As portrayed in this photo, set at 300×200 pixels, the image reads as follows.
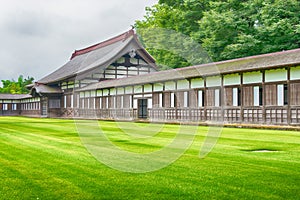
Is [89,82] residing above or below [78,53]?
below

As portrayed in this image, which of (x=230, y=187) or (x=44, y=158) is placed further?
(x=44, y=158)

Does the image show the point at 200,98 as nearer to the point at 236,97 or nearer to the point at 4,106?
the point at 236,97

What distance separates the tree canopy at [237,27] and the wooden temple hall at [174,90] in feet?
12.9

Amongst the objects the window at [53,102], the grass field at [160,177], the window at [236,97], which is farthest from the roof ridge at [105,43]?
the grass field at [160,177]

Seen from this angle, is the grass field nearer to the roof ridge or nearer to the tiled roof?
the roof ridge

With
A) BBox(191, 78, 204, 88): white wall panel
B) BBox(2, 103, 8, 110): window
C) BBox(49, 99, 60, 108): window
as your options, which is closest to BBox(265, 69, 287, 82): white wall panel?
BBox(191, 78, 204, 88): white wall panel

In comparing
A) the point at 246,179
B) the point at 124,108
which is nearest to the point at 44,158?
the point at 246,179

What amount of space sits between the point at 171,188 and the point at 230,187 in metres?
0.82

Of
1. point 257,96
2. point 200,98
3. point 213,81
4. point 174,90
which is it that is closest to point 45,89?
point 174,90

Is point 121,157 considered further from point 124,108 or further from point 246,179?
point 124,108

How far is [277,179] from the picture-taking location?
6.45m

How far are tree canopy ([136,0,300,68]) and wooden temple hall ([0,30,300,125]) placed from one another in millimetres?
3927

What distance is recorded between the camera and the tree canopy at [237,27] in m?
31.9

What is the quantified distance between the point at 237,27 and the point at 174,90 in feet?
33.3
